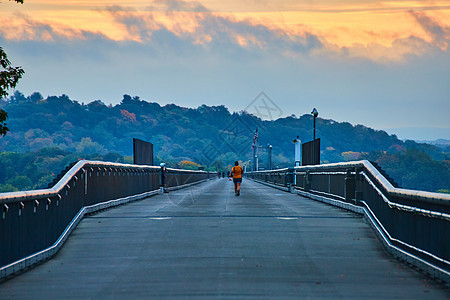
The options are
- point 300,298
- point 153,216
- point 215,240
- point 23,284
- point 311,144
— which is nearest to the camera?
point 300,298

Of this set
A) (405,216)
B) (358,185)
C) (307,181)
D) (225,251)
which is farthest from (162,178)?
(405,216)

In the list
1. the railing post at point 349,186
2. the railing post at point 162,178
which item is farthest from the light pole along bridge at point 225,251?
the railing post at point 162,178

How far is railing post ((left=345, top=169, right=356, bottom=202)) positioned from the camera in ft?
65.7

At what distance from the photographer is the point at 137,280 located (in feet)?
29.8

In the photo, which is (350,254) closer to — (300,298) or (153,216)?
(300,298)

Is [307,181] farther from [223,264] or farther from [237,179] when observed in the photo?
[223,264]

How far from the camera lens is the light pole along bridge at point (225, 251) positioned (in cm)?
859

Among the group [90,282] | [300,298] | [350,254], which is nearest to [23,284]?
[90,282]

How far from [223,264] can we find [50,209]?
Result: 3.72m

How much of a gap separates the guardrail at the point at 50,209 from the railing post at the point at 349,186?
7734 millimetres

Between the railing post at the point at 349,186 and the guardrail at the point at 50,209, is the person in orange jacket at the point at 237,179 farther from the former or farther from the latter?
the railing post at the point at 349,186

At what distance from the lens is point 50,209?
11.9 m

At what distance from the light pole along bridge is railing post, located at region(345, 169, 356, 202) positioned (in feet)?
7.84

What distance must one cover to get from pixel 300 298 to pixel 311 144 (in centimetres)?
2599
